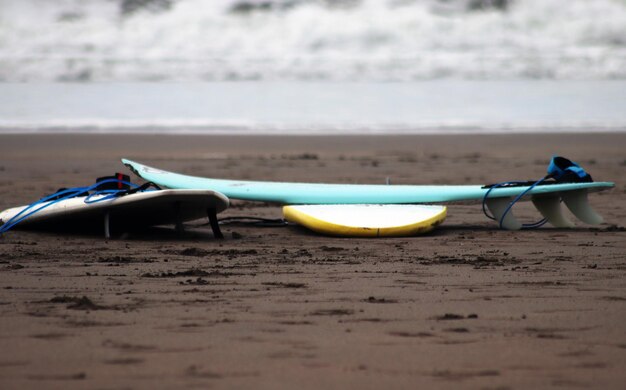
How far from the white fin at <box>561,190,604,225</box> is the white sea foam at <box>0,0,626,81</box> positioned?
13580mm

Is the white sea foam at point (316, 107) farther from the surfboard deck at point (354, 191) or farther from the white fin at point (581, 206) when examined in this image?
the white fin at point (581, 206)

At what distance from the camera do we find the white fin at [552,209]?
5.70m

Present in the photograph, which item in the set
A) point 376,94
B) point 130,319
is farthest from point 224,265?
point 376,94

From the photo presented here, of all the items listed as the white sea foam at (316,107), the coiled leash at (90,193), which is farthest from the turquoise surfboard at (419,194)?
the white sea foam at (316,107)

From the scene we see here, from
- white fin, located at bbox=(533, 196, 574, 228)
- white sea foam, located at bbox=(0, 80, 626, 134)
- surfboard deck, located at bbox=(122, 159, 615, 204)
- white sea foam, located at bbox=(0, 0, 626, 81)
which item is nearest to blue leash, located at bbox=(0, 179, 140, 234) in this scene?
surfboard deck, located at bbox=(122, 159, 615, 204)

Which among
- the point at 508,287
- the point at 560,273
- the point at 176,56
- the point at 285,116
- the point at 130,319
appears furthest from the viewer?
the point at 176,56

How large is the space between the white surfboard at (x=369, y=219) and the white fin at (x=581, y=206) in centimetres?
72

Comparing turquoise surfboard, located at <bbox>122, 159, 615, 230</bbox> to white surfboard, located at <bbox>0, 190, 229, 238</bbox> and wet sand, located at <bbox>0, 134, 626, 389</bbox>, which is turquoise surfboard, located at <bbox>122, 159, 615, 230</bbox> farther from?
white surfboard, located at <bbox>0, 190, 229, 238</bbox>

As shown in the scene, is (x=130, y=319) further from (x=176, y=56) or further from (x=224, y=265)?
(x=176, y=56)

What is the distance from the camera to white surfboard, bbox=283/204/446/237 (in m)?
5.28

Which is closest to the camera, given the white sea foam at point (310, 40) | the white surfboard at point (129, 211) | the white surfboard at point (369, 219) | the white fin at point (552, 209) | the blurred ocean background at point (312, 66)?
the white surfboard at point (129, 211)

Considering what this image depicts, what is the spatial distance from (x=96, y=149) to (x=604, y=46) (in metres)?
13.3

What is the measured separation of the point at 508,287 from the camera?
3787 millimetres

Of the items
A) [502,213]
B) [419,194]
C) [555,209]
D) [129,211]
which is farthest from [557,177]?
[129,211]
